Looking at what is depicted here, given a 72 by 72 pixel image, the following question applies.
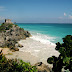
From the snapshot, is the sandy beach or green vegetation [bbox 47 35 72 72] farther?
the sandy beach

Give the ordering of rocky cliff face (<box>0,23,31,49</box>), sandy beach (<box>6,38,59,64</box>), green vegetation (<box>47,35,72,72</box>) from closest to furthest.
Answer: green vegetation (<box>47,35,72,72</box>)
sandy beach (<box>6,38,59,64</box>)
rocky cliff face (<box>0,23,31,49</box>)

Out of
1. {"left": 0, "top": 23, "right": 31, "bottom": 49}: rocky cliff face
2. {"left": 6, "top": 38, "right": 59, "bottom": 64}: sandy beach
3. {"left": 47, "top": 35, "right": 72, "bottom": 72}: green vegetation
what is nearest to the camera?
{"left": 47, "top": 35, "right": 72, "bottom": 72}: green vegetation

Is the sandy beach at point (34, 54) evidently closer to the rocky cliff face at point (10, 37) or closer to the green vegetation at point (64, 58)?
the rocky cliff face at point (10, 37)

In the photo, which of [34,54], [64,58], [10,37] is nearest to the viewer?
[64,58]

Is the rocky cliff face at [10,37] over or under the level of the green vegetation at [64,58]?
under

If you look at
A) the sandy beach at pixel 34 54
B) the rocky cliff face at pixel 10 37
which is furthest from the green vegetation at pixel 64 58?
the rocky cliff face at pixel 10 37

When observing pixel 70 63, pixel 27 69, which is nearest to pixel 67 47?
pixel 70 63

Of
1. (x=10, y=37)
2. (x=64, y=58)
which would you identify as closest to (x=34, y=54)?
(x=10, y=37)

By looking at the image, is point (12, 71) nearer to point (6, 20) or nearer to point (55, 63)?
point (55, 63)

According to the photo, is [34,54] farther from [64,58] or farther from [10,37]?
[64,58]

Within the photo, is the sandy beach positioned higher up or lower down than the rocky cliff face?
lower down

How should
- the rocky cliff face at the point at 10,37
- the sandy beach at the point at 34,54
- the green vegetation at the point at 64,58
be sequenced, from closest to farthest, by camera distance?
the green vegetation at the point at 64,58 < the sandy beach at the point at 34,54 < the rocky cliff face at the point at 10,37

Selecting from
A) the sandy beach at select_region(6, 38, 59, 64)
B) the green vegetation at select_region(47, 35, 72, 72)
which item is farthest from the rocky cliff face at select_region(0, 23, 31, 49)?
the green vegetation at select_region(47, 35, 72, 72)

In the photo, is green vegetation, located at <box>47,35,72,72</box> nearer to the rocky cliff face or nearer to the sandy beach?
the sandy beach
